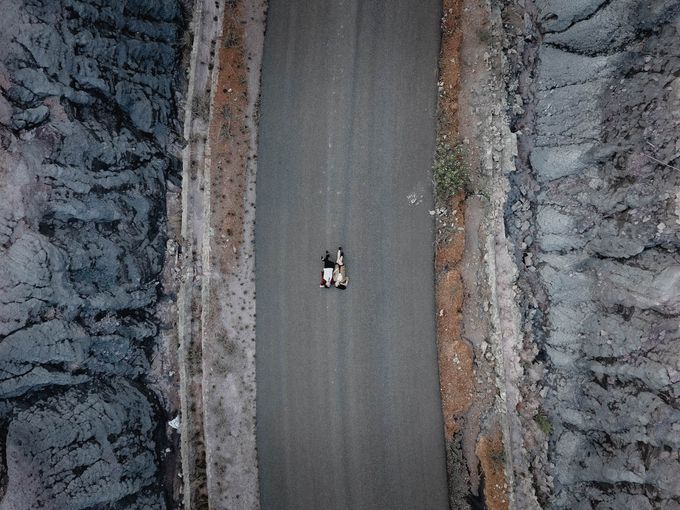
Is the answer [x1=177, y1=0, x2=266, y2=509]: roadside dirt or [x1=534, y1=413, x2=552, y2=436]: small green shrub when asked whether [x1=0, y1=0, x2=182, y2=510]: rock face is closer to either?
[x1=177, y1=0, x2=266, y2=509]: roadside dirt

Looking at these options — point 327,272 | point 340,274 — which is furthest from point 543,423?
point 327,272

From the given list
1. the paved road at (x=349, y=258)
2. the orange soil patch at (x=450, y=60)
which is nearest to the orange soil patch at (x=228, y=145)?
the paved road at (x=349, y=258)

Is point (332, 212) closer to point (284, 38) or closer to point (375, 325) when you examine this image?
point (375, 325)

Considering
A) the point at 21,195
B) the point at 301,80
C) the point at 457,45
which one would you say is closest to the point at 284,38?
the point at 301,80

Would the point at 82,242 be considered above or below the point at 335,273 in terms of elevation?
above

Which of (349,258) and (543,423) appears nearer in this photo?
(543,423)

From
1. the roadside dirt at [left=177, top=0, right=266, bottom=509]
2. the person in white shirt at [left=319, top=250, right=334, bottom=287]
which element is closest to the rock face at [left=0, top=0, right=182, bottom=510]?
the roadside dirt at [left=177, top=0, right=266, bottom=509]

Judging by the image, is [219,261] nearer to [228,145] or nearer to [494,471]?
[228,145]
